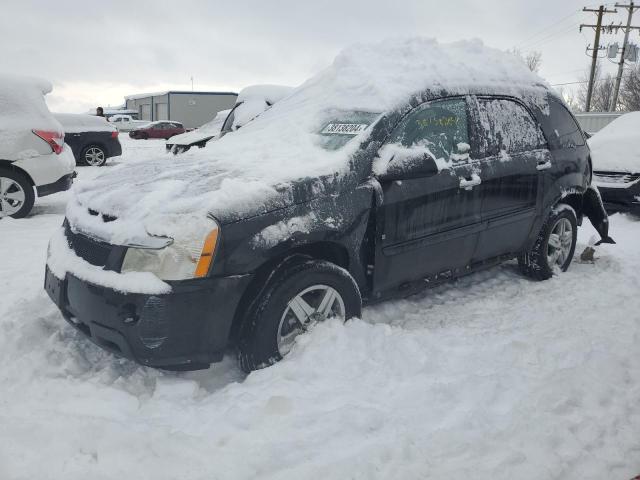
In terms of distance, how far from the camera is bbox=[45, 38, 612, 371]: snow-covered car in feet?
8.95

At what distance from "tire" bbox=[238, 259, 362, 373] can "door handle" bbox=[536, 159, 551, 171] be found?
2228 millimetres

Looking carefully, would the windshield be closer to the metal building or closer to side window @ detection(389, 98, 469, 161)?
side window @ detection(389, 98, 469, 161)

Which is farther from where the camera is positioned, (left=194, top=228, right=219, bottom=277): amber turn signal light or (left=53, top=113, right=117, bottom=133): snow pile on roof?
(left=53, top=113, right=117, bottom=133): snow pile on roof

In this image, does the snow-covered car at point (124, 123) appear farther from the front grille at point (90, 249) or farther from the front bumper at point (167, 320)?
the front bumper at point (167, 320)

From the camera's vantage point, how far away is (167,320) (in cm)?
269

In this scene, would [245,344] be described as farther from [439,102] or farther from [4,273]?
[4,273]

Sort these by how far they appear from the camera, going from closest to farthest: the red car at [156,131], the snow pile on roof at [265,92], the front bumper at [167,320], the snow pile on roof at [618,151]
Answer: the front bumper at [167,320] < the snow pile on roof at [618,151] < the snow pile on roof at [265,92] < the red car at [156,131]

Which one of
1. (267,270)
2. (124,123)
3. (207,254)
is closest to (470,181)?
(267,270)

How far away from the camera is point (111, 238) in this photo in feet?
9.17

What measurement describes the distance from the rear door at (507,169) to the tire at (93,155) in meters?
12.0

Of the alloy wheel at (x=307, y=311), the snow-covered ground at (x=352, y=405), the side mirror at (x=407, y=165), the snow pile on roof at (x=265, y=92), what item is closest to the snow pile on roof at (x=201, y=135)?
the snow pile on roof at (x=265, y=92)

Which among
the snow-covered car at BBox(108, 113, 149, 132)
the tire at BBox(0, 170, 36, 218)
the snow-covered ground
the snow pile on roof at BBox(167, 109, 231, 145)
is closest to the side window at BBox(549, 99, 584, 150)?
the snow-covered ground

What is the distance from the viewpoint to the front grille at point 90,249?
9.38 ft

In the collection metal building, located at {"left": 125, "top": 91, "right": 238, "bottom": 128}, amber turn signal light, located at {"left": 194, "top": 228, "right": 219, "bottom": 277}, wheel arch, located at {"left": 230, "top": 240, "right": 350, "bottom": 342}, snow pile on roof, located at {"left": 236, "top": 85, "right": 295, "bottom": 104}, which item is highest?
metal building, located at {"left": 125, "top": 91, "right": 238, "bottom": 128}
